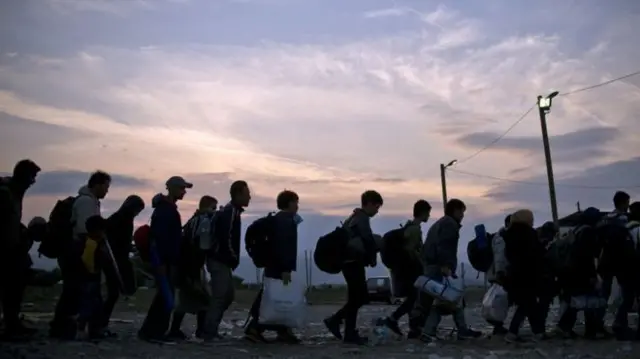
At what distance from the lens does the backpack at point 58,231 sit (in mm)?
9703

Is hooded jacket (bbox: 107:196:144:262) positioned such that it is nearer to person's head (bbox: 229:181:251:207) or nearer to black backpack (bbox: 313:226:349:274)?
person's head (bbox: 229:181:251:207)

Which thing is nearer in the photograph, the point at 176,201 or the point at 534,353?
the point at 534,353

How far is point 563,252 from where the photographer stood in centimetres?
1048

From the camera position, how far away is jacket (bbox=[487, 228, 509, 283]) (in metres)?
10.4

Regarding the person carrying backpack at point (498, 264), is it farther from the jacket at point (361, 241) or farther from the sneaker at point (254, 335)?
the sneaker at point (254, 335)

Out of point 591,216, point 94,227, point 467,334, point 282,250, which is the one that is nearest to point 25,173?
point 94,227

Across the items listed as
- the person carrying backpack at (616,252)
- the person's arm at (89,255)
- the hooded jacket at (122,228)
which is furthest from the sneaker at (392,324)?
the person's arm at (89,255)

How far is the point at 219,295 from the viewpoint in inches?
380

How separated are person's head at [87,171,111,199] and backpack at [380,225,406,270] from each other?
3989 millimetres

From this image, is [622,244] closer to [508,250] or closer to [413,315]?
[508,250]

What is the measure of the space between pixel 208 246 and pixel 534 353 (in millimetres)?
4189

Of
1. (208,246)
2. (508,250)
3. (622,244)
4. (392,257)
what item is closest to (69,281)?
(208,246)

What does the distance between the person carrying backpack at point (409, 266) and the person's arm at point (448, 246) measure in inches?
32.6

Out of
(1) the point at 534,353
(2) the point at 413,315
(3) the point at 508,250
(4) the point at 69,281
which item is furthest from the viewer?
(2) the point at 413,315
